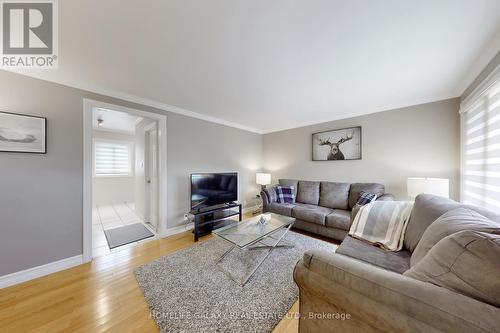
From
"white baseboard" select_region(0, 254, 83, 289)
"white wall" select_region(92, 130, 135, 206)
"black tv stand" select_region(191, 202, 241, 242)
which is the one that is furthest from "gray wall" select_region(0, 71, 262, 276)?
"white wall" select_region(92, 130, 135, 206)

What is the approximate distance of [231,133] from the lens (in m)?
4.00

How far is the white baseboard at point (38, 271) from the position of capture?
5.54ft

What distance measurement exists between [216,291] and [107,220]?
135 inches

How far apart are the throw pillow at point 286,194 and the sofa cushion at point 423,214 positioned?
204 cm

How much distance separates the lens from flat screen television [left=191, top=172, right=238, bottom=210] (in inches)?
117

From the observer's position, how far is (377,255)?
4.71ft

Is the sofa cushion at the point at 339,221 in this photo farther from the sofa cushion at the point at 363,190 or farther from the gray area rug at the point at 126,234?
the gray area rug at the point at 126,234

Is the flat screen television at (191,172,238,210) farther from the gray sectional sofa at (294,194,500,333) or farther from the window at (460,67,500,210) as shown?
the window at (460,67,500,210)

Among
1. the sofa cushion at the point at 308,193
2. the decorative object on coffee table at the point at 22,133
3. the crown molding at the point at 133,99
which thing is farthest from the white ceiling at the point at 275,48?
the sofa cushion at the point at 308,193

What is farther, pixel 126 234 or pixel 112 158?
pixel 112 158

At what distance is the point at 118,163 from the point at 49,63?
405 centimetres

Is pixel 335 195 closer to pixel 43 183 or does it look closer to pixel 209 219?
pixel 209 219

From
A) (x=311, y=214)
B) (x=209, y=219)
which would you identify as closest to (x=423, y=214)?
(x=311, y=214)

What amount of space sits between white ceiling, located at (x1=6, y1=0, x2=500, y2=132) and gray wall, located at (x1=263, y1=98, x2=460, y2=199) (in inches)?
11.3
